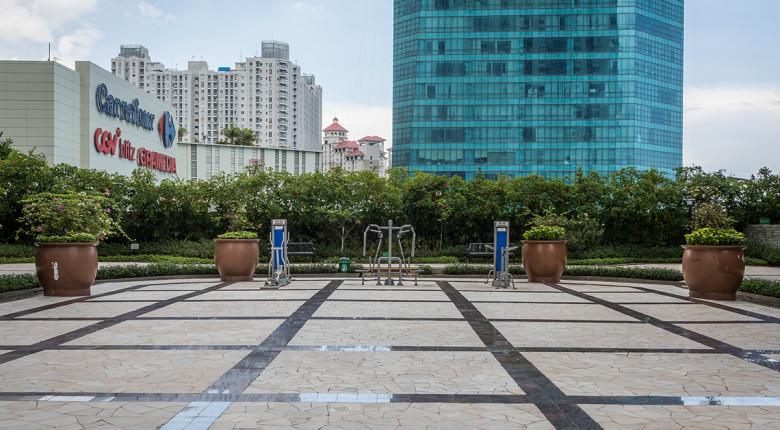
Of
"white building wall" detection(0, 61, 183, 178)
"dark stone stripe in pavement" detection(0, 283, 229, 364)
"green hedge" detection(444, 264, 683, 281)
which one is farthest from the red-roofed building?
"dark stone stripe in pavement" detection(0, 283, 229, 364)

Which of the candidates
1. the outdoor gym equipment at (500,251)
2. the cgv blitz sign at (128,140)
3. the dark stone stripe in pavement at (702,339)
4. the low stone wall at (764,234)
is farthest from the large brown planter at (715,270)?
the cgv blitz sign at (128,140)

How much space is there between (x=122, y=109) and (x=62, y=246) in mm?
27886

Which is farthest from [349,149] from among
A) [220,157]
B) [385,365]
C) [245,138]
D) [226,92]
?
[385,365]

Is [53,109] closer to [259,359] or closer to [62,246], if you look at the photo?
[62,246]

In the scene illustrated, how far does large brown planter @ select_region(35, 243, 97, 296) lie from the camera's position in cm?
1063

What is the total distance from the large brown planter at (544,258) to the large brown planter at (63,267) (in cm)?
888

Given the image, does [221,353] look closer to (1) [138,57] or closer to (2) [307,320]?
(2) [307,320]

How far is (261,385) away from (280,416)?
81 centimetres

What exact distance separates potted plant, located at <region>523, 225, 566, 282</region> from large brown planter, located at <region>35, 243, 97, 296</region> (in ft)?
29.1

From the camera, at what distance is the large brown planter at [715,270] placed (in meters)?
10.6

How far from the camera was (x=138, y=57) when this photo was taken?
5645 inches

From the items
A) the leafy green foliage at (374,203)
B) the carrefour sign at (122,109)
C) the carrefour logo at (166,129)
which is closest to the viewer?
the leafy green foliage at (374,203)

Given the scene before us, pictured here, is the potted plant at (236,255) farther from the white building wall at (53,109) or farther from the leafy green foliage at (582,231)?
the white building wall at (53,109)

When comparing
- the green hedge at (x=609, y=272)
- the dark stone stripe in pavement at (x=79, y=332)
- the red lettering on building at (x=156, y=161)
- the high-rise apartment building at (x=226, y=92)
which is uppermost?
the high-rise apartment building at (x=226, y=92)
